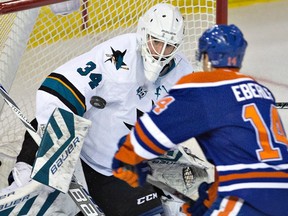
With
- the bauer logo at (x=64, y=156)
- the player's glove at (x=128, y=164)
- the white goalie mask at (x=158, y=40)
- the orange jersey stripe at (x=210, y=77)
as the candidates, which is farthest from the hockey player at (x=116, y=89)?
the orange jersey stripe at (x=210, y=77)

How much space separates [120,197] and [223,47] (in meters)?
0.77

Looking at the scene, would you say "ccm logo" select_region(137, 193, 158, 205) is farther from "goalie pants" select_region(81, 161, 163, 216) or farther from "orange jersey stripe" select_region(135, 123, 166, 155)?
"orange jersey stripe" select_region(135, 123, 166, 155)

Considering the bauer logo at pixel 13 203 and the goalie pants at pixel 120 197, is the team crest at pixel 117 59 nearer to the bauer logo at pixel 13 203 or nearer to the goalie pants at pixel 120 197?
the goalie pants at pixel 120 197

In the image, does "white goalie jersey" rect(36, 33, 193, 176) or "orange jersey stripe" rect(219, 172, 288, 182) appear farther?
"white goalie jersey" rect(36, 33, 193, 176)

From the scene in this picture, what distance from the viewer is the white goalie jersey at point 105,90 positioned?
223cm

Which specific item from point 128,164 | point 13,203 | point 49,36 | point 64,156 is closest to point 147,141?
point 128,164

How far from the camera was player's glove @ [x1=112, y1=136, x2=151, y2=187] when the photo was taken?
1733 millimetres

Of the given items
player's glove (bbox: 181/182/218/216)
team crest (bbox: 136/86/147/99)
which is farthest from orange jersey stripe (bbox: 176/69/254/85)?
team crest (bbox: 136/86/147/99)

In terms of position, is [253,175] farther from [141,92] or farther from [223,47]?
[141,92]

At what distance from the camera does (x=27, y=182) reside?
2.19 meters

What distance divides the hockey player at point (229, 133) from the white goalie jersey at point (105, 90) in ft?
1.80

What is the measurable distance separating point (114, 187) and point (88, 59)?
40 cm

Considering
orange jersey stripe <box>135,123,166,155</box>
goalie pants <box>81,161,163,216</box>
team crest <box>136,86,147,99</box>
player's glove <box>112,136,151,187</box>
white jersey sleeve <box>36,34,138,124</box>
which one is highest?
orange jersey stripe <box>135,123,166,155</box>

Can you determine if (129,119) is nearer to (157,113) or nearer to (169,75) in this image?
(169,75)
